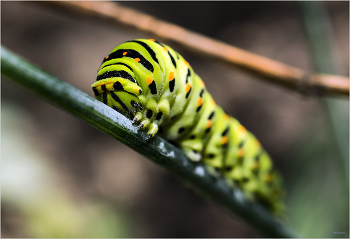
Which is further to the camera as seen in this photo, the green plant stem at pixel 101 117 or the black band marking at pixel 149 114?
the black band marking at pixel 149 114

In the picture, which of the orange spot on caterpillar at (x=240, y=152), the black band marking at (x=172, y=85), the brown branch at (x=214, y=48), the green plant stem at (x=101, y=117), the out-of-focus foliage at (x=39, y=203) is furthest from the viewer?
the out-of-focus foliage at (x=39, y=203)

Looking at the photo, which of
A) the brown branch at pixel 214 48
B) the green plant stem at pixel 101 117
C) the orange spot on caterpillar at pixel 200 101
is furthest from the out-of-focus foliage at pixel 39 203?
the orange spot on caterpillar at pixel 200 101

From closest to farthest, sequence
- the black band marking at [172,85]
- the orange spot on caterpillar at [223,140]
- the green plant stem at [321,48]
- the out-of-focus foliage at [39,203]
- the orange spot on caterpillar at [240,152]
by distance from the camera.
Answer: the black band marking at [172,85] < the orange spot on caterpillar at [223,140] < the orange spot on caterpillar at [240,152] < the green plant stem at [321,48] < the out-of-focus foliage at [39,203]

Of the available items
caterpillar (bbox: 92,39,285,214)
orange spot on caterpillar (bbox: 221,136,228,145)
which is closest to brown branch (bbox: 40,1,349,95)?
caterpillar (bbox: 92,39,285,214)

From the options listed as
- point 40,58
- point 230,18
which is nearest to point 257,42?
point 230,18

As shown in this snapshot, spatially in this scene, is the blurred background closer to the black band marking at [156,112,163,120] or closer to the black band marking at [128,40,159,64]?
the black band marking at [156,112,163,120]

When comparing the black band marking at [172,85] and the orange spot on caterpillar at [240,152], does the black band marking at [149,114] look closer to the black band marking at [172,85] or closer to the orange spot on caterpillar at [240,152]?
the black band marking at [172,85]

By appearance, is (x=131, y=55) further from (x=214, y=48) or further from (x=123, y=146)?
(x=123, y=146)

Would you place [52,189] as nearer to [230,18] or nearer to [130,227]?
[130,227]
